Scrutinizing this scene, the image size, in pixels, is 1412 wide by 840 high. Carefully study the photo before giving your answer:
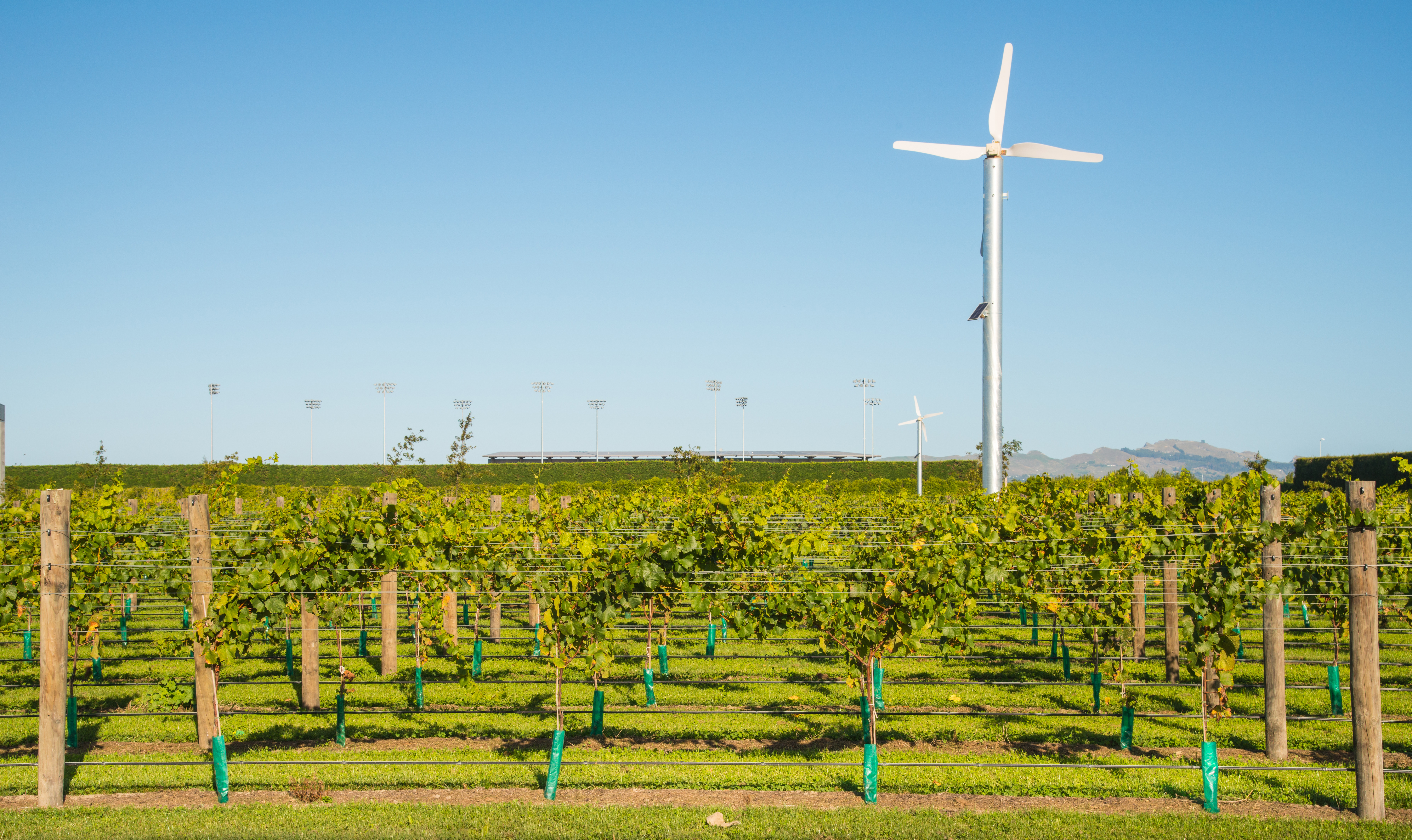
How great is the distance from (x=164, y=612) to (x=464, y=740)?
40.4 ft

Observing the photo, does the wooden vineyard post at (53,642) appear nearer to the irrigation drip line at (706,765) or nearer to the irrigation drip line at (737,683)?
the irrigation drip line at (706,765)

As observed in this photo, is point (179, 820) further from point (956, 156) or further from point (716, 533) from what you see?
point (956, 156)

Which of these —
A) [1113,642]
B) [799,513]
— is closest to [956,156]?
[799,513]

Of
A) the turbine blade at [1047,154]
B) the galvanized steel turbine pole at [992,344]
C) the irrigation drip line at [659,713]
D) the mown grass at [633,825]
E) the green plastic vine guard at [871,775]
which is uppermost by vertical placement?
the turbine blade at [1047,154]

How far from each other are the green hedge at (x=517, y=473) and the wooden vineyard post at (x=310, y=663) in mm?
46558

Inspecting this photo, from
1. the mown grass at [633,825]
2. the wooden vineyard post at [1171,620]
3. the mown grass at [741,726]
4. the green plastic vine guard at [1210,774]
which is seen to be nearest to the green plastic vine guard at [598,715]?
the mown grass at [741,726]

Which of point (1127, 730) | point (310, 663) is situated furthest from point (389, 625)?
point (1127, 730)

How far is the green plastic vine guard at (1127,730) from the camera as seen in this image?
831cm

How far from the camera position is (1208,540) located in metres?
8.23

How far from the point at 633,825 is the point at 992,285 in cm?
1884

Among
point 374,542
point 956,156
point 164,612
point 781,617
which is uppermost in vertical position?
point 956,156

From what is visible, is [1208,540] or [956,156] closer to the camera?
[1208,540]

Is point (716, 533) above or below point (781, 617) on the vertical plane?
above

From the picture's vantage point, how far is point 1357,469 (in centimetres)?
4731
